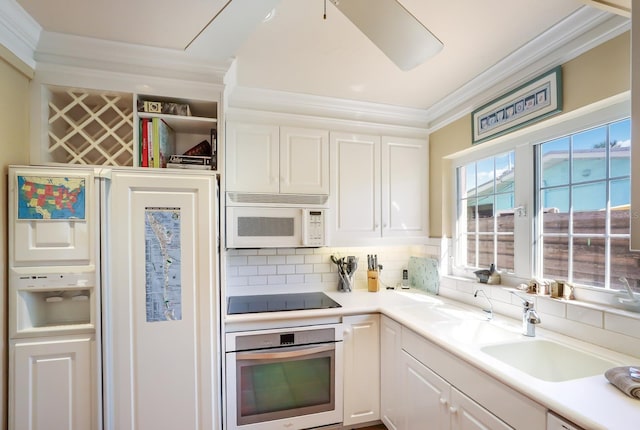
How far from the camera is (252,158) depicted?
2178 millimetres

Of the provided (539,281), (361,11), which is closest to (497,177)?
(539,281)

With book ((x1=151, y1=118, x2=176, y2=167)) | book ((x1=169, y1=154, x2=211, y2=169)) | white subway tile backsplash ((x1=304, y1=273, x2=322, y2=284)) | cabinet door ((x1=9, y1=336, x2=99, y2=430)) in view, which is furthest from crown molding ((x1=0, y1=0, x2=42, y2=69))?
white subway tile backsplash ((x1=304, y1=273, x2=322, y2=284))

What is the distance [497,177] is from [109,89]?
2474mm

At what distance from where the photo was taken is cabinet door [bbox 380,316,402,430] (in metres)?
1.87

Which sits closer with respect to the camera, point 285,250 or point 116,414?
point 116,414

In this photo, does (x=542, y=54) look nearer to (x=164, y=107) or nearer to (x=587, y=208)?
(x=587, y=208)

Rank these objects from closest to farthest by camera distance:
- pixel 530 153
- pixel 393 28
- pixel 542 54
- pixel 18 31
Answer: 1. pixel 393 28
2. pixel 18 31
3. pixel 542 54
4. pixel 530 153

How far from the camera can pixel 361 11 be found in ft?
3.47

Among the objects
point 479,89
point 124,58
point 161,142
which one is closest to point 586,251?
point 479,89

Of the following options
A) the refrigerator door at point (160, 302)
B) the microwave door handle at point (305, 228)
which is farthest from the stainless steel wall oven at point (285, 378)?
the microwave door handle at point (305, 228)

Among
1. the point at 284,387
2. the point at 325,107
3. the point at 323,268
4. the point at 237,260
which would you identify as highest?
the point at 325,107

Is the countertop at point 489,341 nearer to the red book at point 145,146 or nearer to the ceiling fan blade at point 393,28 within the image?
the red book at point 145,146

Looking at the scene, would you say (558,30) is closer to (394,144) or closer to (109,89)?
(394,144)

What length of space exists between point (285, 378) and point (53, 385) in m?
1.19
